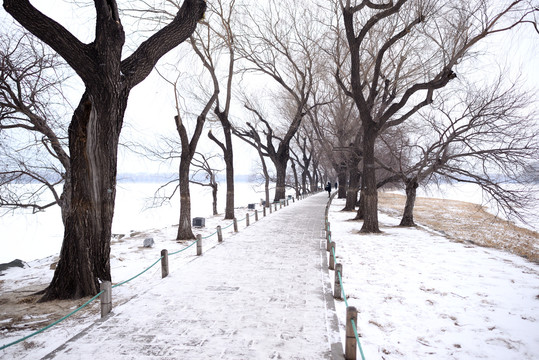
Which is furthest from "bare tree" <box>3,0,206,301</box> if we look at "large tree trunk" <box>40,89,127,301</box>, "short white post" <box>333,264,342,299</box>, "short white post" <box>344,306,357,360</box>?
"short white post" <box>344,306,357,360</box>

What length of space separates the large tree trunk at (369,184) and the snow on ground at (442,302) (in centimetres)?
288

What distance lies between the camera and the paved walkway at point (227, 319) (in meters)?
3.85

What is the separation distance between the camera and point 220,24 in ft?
49.0

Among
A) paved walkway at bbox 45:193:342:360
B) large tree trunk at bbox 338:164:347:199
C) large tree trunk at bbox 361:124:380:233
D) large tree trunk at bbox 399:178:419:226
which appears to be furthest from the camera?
large tree trunk at bbox 338:164:347:199

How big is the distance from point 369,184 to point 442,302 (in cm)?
761

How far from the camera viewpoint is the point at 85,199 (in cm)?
608

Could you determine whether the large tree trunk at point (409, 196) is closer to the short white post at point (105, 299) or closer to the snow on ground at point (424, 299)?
the snow on ground at point (424, 299)

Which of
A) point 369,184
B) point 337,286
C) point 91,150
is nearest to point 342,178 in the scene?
point 369,184

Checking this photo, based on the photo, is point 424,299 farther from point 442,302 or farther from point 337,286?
point 337,286

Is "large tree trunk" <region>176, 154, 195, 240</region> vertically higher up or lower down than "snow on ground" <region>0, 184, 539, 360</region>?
higher up

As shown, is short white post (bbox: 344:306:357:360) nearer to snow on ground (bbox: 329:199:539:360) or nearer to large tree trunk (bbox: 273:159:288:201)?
snow on ground (bbox: 329:199:539:360)

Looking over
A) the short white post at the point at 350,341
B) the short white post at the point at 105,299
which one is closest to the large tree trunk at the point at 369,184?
the short white post at the point at 350,341

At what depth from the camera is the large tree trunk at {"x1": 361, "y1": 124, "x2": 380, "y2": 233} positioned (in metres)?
12.6

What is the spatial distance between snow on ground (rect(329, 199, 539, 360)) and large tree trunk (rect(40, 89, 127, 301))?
207 inches
